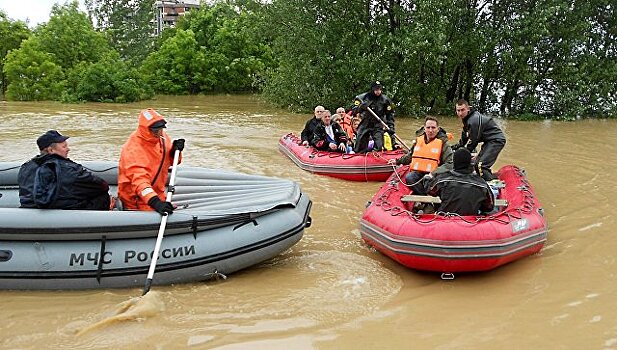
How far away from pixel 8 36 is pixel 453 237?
2885 cm

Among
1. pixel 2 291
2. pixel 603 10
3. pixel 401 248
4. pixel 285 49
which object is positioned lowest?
pixel 2 291

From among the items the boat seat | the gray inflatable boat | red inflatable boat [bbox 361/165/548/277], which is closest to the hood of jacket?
the gray inflatable boat

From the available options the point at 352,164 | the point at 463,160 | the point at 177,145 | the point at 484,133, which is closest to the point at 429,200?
the point at 463,160

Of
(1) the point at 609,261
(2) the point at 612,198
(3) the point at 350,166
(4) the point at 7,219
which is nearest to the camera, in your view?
(4) the point at 7,219

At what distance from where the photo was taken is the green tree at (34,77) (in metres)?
22.7

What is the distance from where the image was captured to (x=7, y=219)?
3.90m

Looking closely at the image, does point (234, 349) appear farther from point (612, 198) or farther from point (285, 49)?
point (285, 49)

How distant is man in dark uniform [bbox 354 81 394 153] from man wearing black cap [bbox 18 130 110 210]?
4.56m

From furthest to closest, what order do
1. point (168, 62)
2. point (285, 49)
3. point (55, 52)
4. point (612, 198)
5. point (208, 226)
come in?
point (168, 62), point (55, 52), point (285, 49), point (612, 198), point (208, 226)

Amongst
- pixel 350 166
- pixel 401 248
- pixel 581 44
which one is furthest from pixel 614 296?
pixel 581 44

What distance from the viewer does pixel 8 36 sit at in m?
27.7

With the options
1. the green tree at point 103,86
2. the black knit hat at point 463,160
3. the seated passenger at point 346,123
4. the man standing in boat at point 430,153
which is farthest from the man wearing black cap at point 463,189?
the green tree at point 103,86

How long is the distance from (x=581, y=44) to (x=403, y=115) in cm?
501

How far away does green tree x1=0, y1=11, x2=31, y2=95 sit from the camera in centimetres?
2752
